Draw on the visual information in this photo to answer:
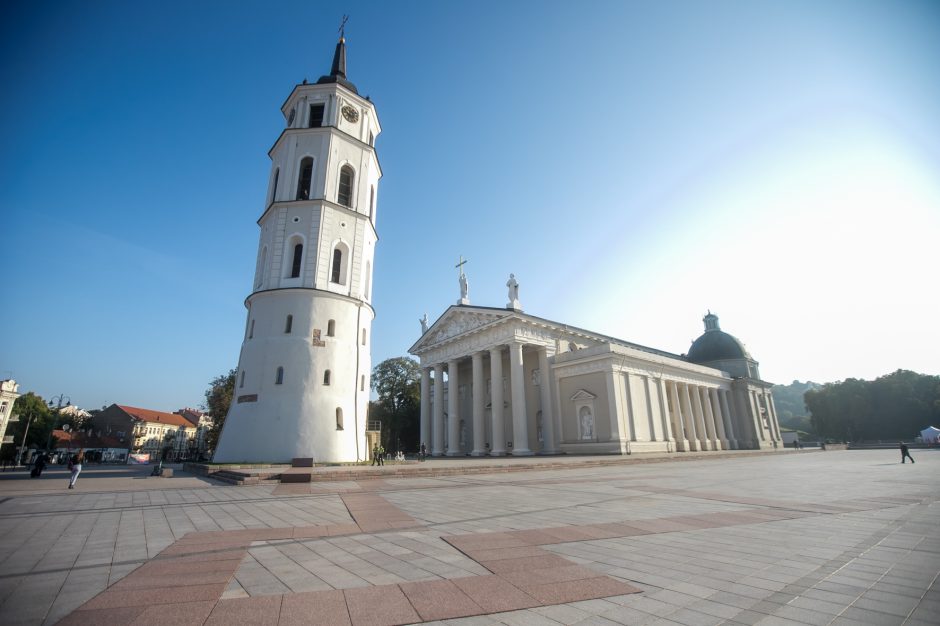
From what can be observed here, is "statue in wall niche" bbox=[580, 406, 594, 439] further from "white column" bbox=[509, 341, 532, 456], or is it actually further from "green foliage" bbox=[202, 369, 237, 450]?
"green foliage" bbox=[202, 369, 237, 450]

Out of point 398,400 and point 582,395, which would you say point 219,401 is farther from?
point 582,395

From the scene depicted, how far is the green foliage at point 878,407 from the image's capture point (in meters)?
66.9

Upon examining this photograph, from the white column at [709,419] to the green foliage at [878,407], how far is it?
45.0m

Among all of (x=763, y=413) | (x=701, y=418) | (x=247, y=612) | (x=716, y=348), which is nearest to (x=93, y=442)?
(x=701, y=418)

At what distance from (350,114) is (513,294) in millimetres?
18654

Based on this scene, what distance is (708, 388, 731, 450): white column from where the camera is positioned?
48.2 metres

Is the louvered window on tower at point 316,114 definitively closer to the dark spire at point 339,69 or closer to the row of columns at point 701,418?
the dark spire at point 339,69

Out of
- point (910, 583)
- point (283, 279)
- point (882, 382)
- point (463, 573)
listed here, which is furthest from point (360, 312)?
point (882, 382)

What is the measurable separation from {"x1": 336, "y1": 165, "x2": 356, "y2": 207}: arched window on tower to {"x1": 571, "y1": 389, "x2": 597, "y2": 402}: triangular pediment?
23.1 meters

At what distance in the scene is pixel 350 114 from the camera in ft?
91.1

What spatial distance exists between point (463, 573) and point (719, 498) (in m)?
8.30

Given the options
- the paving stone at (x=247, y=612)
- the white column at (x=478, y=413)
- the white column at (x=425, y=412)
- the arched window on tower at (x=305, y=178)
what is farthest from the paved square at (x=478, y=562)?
the white column at (x=425, y=412)

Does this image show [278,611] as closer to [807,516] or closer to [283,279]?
[807,516]

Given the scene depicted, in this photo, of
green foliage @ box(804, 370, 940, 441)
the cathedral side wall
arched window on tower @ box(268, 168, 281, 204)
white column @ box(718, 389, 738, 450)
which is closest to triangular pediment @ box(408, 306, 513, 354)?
the cathedral side wall
